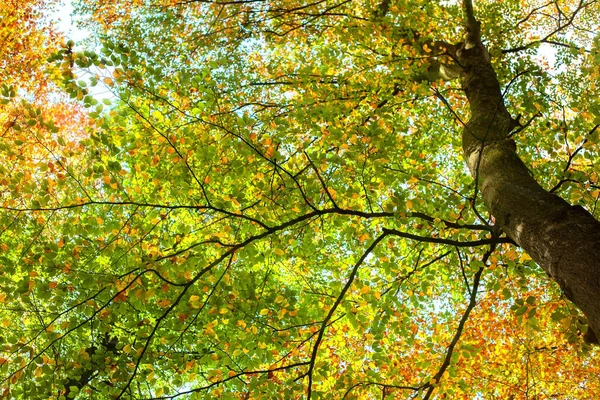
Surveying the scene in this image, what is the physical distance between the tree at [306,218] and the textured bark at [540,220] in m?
0.02

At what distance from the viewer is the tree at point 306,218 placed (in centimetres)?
412

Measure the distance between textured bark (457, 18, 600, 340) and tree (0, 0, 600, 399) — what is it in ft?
0.07

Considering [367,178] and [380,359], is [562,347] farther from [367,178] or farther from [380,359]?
[380,359]

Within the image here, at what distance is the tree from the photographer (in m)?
4.12

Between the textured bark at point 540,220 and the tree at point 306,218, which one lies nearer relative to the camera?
the textured bark at point 540,220

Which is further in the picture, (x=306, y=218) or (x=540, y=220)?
(x=306, y=218)

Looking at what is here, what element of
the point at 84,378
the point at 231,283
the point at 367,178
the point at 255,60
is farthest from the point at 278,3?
the point at 84,378

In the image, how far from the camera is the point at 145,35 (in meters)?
10.1

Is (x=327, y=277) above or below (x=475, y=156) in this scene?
above

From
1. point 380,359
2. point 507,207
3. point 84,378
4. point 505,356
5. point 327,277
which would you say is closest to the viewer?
point 507,207

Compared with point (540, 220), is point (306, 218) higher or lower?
higher

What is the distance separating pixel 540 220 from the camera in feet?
11.3

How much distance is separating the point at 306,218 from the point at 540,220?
2072 mm

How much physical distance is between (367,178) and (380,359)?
3.08 metres
